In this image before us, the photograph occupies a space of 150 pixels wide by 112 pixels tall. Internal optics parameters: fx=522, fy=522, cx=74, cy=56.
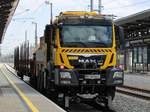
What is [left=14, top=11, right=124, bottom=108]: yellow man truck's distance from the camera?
17938mm

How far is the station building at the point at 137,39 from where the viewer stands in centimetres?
5000

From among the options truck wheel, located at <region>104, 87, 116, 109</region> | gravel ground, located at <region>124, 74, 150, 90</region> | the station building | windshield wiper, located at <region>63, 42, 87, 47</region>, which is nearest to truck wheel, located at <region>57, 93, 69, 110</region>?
truck wheel, located at <region>104, 87, 116, 109</region>

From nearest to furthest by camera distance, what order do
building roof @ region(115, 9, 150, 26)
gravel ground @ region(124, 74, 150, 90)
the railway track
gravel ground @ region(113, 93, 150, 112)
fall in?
gravel ground @ region(113, 93, 150, 112), the railway track, gravel ground @ region(124, 74, 150, 90), building roof @ region(115, 9, 150, 26)

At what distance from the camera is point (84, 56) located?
18000 mm

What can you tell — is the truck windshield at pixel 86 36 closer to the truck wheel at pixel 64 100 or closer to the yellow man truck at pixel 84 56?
the yellow man truck at pixel 84 56

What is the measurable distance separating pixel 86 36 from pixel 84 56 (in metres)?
0.78

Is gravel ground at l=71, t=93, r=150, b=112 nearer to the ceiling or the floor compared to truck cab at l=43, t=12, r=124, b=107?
nearer to the floor

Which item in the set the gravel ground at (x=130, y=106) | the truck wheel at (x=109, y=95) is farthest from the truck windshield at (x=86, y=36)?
the gravel ground at (x=130, y=106)

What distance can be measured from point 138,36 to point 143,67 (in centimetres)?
423

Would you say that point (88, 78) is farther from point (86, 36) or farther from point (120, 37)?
point (120, 37)

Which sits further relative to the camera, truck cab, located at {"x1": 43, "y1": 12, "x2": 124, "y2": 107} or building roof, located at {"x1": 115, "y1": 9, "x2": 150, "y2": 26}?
building roof, located at {"x1": 115, "y1": 9, "x2": 150, "y2": 26}

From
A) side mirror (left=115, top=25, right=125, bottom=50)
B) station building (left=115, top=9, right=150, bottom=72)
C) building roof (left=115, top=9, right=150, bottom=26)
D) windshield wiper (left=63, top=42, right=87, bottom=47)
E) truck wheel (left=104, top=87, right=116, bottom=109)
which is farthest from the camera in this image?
station building (left=115, top=9, right=150, bottom=72)

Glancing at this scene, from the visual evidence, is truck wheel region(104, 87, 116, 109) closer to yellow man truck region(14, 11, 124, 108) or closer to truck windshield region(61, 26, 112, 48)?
yellow man truck region(14, 11, 124, 108)

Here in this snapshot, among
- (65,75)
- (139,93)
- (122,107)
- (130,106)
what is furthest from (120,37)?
(139,93)
